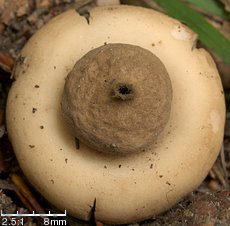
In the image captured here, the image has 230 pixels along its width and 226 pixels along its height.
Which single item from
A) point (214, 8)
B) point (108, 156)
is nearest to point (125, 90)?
point (108, 156)

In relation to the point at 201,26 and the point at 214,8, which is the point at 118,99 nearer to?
the point at 201,26

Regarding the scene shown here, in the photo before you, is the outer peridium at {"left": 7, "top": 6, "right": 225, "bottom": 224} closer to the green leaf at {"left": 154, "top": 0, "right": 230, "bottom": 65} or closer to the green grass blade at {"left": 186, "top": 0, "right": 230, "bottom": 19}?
the green leaf at {"left": 154, "top": 0, "right": 230, "bottom": 65}

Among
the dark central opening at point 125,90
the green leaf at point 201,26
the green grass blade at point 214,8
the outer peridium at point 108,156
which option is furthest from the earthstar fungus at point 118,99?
the green grass blade at point 214,8

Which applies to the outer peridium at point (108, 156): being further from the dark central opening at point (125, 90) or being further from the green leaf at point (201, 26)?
the dark central opening at point (125, 90)

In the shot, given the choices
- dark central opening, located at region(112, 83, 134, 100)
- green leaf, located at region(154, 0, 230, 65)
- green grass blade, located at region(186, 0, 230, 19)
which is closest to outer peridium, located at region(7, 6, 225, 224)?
green leaf, located at region(154, 0, 230, 65)

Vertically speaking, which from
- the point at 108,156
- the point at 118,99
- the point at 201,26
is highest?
the point at 201,26

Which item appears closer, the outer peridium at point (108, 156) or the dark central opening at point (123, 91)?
the dark central opening at point (123, 91)
